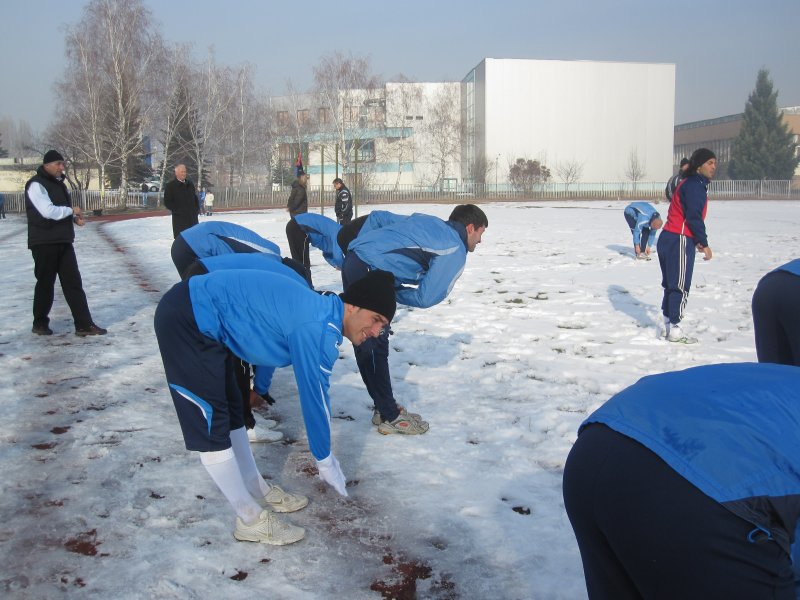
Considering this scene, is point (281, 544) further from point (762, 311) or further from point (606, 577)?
point (762, 311)

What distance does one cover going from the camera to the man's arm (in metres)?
6.80

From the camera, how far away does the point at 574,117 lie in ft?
206

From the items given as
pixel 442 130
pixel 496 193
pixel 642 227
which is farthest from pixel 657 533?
pixel 442 130

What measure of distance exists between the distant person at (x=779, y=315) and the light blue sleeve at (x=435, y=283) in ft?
6.51

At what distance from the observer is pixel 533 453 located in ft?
13.6

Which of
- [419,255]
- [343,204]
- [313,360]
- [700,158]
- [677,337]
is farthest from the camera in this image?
[343,204]

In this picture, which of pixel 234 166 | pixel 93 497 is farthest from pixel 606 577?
pixel 234 166

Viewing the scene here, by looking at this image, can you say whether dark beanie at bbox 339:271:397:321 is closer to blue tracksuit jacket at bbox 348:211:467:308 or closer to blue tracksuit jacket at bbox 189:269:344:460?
blue tracksuit jacket at bbox 189:269:344:460

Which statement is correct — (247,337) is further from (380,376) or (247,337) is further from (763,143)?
(763,143)

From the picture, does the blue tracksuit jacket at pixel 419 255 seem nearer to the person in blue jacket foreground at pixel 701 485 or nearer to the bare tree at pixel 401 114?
the person in blue jacket foreground at pixel 701 485

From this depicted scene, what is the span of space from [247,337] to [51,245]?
16.6 feet

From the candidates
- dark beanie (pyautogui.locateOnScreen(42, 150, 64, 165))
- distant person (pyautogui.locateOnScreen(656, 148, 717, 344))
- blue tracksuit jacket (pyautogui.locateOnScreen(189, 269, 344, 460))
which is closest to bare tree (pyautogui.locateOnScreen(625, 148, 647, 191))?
distant person (pyautogui.locateOnScreen(656, 148, 717, 344))

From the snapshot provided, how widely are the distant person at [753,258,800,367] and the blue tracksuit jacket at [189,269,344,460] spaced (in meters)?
1.71

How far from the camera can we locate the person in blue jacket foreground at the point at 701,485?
135 cm
